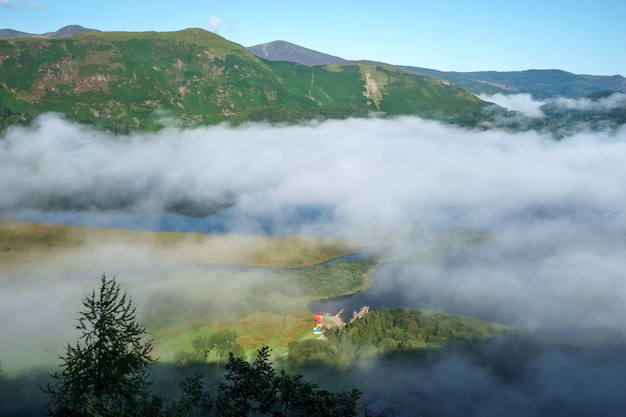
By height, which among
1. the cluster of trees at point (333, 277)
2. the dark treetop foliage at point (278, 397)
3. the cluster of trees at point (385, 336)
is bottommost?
the cluster of trees at point (385, 336)

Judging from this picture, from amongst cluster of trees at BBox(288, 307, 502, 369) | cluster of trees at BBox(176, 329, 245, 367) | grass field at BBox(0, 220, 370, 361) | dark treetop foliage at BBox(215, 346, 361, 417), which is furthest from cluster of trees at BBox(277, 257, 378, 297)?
dark treetop foliage at BBox(215, 346, 361, 417)

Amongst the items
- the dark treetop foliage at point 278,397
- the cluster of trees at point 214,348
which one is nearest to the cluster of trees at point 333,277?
the cluster of trees at point 214,348

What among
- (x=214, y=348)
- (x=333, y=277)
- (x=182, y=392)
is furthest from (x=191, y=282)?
(x=182, y=392)

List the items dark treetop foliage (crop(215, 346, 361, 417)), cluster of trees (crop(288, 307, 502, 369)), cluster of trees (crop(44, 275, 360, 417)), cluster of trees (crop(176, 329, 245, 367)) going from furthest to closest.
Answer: cluster of trees (crop(288, 307, 502, 369)) → cluster of trees (crop(176, 329, 245, 367)) → dark treetop foliage (crop(215, 346, 361, 417)) → cluster of trees (crop(44, 275, 360, 417))

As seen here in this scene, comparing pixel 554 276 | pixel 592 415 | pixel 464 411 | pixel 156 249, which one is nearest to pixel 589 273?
pixel 554 276

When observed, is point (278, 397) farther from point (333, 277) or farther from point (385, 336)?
point (333, 277)

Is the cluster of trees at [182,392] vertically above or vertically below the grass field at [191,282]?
above

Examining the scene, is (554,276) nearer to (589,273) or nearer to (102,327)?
(589,273)

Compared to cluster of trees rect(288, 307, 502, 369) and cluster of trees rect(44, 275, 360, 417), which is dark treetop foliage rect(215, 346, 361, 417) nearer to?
cluster of trees rect(44, 275, 360, 417)

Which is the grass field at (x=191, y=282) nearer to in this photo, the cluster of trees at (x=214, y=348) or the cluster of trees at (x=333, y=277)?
the cluster of trees at (x=333, y=277)

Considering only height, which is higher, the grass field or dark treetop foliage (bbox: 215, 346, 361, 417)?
dark treetop foliage (bbox: 215, 346, 361, 417)

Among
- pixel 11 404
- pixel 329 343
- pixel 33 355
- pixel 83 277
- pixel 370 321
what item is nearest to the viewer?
pixel 11 404
